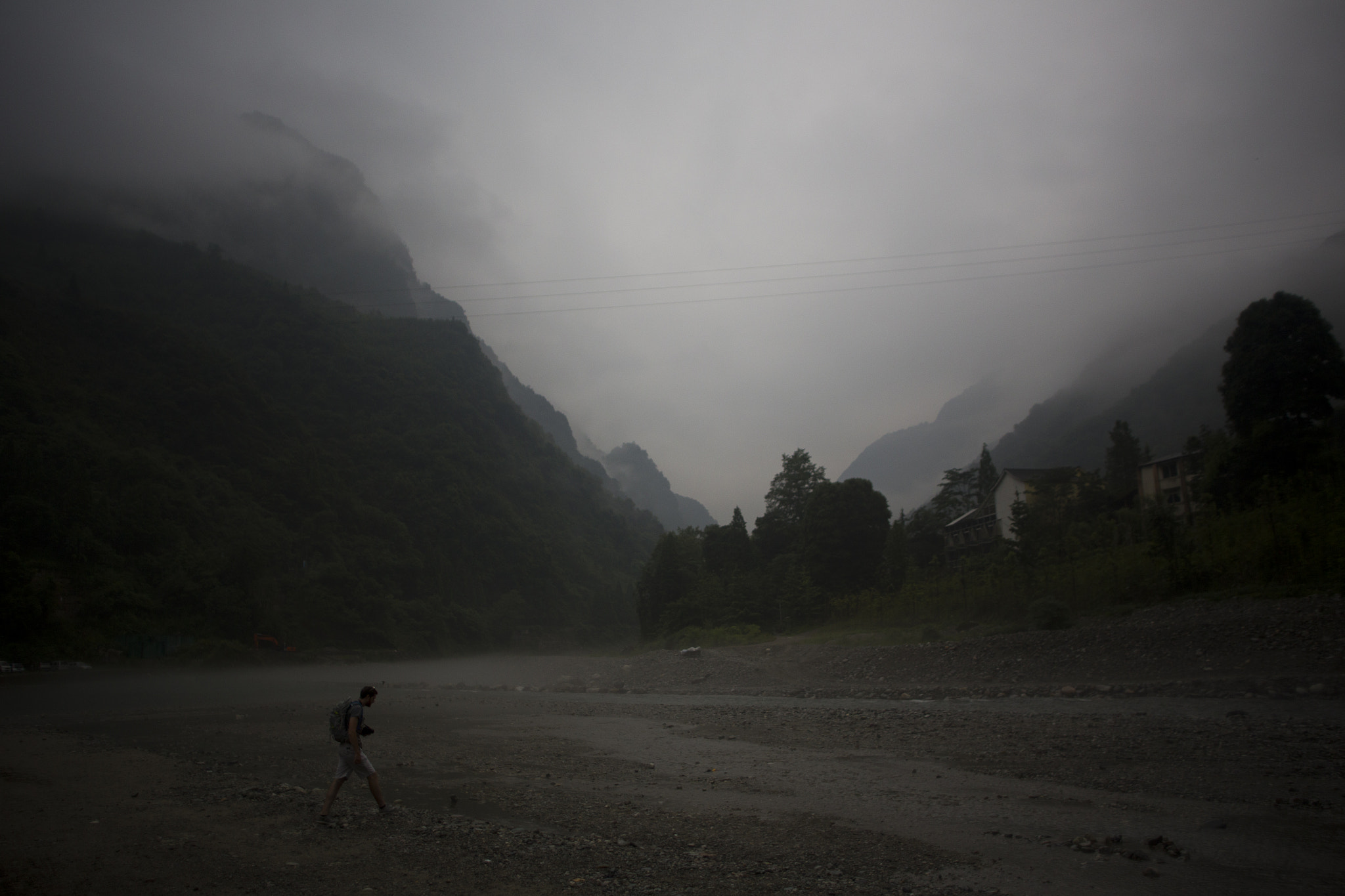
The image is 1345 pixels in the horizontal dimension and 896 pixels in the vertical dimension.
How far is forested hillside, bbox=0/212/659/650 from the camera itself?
61656mm

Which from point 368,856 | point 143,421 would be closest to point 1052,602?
point 368,856

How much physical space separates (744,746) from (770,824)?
557 centimetres

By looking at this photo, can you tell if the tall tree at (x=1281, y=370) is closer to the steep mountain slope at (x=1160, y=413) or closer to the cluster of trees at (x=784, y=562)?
the cluster of trees at (x=784, y=562)

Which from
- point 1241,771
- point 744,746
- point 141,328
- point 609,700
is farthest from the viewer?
point 141,328

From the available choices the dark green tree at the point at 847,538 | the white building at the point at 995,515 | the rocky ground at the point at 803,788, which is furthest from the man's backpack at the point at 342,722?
the white building at the point at 995,515

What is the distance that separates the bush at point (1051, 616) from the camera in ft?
70.1

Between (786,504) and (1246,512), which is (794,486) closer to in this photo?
(786,504)

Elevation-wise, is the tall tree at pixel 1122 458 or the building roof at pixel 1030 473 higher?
the tall tree at pixel 1122 458

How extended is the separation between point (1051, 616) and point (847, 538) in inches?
1104

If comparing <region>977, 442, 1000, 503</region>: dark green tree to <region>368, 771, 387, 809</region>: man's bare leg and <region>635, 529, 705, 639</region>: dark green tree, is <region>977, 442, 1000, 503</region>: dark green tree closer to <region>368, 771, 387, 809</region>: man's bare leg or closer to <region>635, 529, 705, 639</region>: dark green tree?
<region>635, 529, 705, 639</region>: dark green tree

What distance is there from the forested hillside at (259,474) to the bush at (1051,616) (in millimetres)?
62436

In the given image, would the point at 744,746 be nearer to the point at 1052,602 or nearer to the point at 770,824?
the point at 770,824

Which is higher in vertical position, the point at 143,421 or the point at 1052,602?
the point at 143,421

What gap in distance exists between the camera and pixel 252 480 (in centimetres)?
8925
